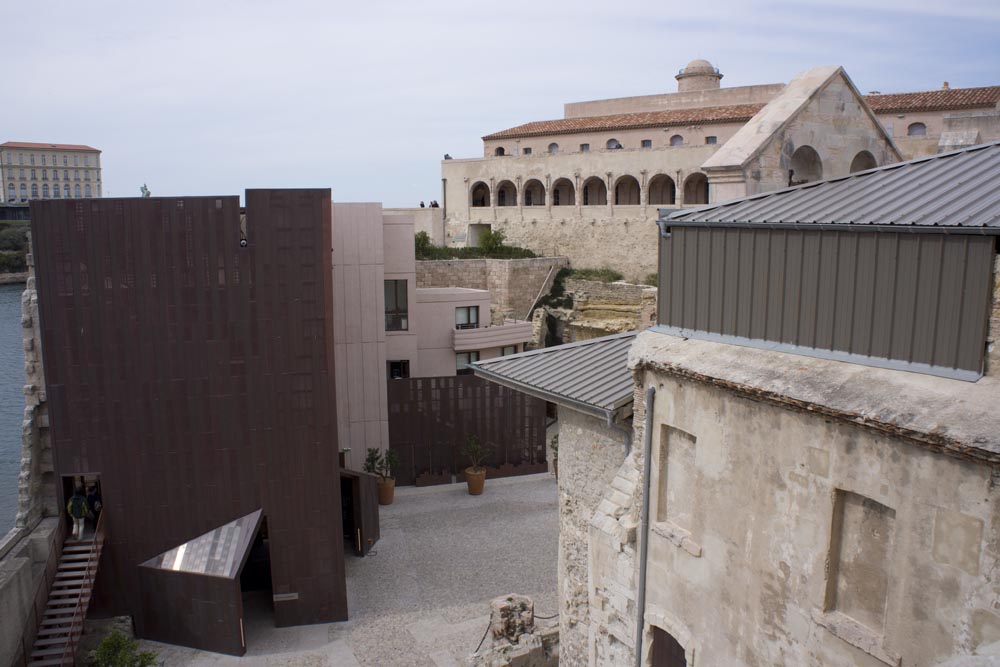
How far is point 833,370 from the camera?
266 inches

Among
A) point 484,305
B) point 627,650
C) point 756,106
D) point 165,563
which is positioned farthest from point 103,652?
point 756,106

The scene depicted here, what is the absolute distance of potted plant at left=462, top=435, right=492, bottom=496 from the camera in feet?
76.0

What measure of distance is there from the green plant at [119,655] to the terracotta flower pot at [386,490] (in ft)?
30.7

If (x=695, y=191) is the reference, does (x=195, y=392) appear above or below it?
below

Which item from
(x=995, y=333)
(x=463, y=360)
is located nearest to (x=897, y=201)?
(x=995, y=333)

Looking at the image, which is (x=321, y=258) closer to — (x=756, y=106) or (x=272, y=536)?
(x=272, y=536)

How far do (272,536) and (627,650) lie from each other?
29.1 ft

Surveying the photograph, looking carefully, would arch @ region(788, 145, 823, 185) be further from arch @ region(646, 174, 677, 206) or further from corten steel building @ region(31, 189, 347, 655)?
arch @ region(646, 174, 677, 206)

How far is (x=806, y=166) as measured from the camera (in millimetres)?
12195

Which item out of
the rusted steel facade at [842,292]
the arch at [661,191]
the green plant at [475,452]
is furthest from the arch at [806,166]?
the arch at [661,191]

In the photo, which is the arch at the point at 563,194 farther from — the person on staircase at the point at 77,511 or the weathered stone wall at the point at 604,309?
the person on staircase at the point at 77,511

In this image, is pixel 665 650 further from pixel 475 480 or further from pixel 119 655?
pixel 475 480

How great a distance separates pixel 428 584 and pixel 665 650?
9390 millimetres

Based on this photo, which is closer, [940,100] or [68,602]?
[68,602]
